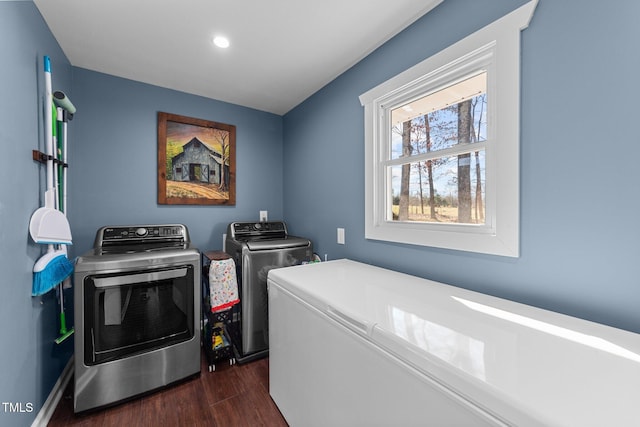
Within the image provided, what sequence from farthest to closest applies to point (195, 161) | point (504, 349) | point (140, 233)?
point (195, 161) → point (140, 233) → point (504, 349)

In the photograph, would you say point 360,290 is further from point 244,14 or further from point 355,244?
point 244,14

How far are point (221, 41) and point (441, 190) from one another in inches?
67.2

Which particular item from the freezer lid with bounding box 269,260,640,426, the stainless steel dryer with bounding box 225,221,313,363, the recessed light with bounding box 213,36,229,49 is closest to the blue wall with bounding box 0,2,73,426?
the recessed light with bounding box 213,36,229,49

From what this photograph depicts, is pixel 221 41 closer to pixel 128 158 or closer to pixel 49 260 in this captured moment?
pixel 128 158

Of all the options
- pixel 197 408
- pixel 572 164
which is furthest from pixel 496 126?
pixel 197 408

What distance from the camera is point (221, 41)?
5.78 ft

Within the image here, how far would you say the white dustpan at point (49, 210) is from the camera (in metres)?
1.41

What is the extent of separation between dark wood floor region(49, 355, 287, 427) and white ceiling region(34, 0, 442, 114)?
7.65ft

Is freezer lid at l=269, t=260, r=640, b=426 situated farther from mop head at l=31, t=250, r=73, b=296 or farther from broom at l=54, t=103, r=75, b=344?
broom at l=54, t=103, r=75, b=344

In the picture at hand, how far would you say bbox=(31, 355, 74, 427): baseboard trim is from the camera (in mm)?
1452

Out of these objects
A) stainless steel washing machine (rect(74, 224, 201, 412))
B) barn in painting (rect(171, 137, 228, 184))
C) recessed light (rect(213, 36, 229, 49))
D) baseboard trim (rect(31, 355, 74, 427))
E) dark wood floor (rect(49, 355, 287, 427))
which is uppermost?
recessed light (rect(213, 36, 229, 49))

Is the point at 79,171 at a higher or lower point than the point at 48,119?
lower

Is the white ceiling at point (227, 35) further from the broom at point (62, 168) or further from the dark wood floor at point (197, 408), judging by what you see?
the dark wood floor at point (197, 408)

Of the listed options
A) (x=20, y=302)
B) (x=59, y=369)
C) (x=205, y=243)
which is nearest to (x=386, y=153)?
(x=205, y=243)
